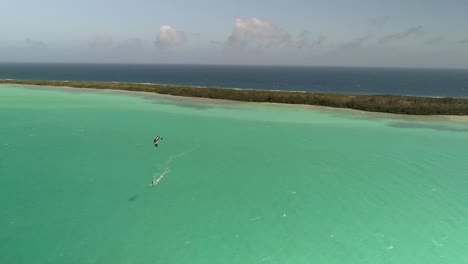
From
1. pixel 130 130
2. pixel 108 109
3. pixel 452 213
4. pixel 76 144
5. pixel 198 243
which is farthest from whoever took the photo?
pixel 108 109

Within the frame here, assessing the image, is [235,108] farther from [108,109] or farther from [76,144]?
[76,144]

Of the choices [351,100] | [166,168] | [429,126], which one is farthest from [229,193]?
[351,100]

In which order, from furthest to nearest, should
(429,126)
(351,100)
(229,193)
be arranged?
(351,100) → (429,126) → (229,193)

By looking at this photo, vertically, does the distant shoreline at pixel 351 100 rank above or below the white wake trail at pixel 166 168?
above

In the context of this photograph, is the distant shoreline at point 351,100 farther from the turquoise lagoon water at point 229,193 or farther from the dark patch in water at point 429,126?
the turquoise lagoon water at point 229,193

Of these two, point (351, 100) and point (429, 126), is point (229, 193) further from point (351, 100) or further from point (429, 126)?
point (351, 100)

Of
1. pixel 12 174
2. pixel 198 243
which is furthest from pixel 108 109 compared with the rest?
pixel 198 243

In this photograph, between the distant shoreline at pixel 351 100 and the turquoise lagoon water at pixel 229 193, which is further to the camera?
the distant shoreline at pixel 351 100

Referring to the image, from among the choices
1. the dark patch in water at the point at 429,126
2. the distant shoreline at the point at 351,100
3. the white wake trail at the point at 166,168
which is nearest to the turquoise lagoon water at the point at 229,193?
the white wake trail at the point at 166,168

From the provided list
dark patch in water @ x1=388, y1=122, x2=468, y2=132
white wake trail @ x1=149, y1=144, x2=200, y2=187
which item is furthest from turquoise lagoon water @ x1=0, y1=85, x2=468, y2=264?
dark patch in water @ x1=388, y1=122, x2=468, y2=132
